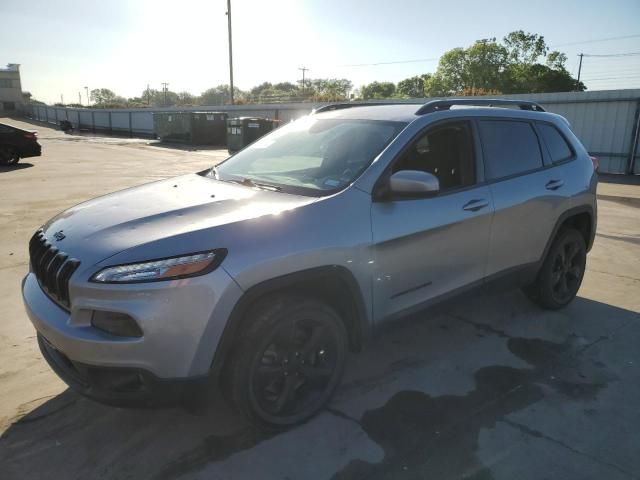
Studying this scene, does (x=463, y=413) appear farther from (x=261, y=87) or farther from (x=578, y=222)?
(x=261, y=87)

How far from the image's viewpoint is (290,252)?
243 cm

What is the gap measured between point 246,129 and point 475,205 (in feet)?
69.3

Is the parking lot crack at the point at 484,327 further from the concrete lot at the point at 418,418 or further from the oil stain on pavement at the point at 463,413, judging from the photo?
the oil stain on pavement at the point at 463,413

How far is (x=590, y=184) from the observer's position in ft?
14.5

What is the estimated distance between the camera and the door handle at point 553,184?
397cm

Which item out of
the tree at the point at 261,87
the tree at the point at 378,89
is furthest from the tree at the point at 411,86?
the tree at the point at 261,87

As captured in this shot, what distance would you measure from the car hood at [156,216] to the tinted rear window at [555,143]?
8.24 feet

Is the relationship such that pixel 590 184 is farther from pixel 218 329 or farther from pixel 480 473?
pixel 218 329

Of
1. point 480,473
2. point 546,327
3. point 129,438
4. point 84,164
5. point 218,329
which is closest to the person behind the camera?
point 218,329

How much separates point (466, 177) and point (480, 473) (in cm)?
189

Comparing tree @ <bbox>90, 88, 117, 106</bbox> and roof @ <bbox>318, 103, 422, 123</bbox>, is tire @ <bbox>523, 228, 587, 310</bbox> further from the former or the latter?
tree @ <bbox>90, 88, 117, 106</bbox>

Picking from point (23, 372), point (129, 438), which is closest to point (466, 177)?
point (129, 438)

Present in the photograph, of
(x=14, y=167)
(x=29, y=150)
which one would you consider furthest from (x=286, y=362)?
(x=29, y=150)

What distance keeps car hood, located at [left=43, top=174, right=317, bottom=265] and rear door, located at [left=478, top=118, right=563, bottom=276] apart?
5.27 ft
